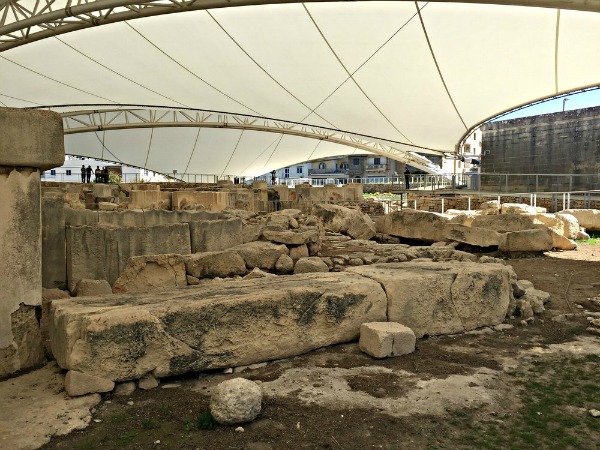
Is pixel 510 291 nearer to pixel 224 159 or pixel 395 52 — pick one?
pixel 395 52

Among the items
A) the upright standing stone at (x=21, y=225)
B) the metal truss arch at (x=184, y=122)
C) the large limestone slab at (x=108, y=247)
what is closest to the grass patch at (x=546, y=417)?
the upright standing stone at (x=21, y=225)

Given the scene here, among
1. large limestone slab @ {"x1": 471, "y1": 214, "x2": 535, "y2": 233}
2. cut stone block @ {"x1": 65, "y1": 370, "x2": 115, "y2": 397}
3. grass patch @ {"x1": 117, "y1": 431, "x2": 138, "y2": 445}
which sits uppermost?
large limestone slab @ {"x1": 471, "y1": 214, "x2": 535, "y2": 233}

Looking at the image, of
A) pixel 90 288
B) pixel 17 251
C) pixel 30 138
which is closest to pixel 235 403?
pixel 17 251

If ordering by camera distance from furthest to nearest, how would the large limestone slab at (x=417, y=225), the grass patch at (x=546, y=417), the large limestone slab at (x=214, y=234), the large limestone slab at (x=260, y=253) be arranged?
the large limestone slab at (x=417, y=225) → the large limestone slab at (x=260, y=253) → the large limestone slab at (x=214, y=234) → the grass patch at (x=546, y=417)

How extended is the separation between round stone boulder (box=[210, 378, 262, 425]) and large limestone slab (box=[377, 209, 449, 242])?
8.87m

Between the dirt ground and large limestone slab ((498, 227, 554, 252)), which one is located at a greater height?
large limestone slab ((498, 227, 554, 252))

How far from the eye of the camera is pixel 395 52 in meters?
14.6

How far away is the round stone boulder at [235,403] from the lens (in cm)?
328

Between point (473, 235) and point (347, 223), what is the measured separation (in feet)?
11.4

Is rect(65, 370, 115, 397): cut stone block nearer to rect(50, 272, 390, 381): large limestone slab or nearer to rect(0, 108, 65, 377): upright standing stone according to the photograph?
rect(50, 272, 390, 381): large limestone slab

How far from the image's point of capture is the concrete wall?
2508 cm

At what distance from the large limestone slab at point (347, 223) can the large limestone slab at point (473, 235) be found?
8.50ft

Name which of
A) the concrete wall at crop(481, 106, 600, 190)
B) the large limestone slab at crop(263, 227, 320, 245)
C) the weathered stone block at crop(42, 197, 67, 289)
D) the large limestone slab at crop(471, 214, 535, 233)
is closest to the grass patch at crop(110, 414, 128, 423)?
the weathered stone block at crop(42, 197, 67, 289)

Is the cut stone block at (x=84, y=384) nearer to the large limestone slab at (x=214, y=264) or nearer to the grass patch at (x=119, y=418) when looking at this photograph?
the grass patch at (x=119, y=418)
